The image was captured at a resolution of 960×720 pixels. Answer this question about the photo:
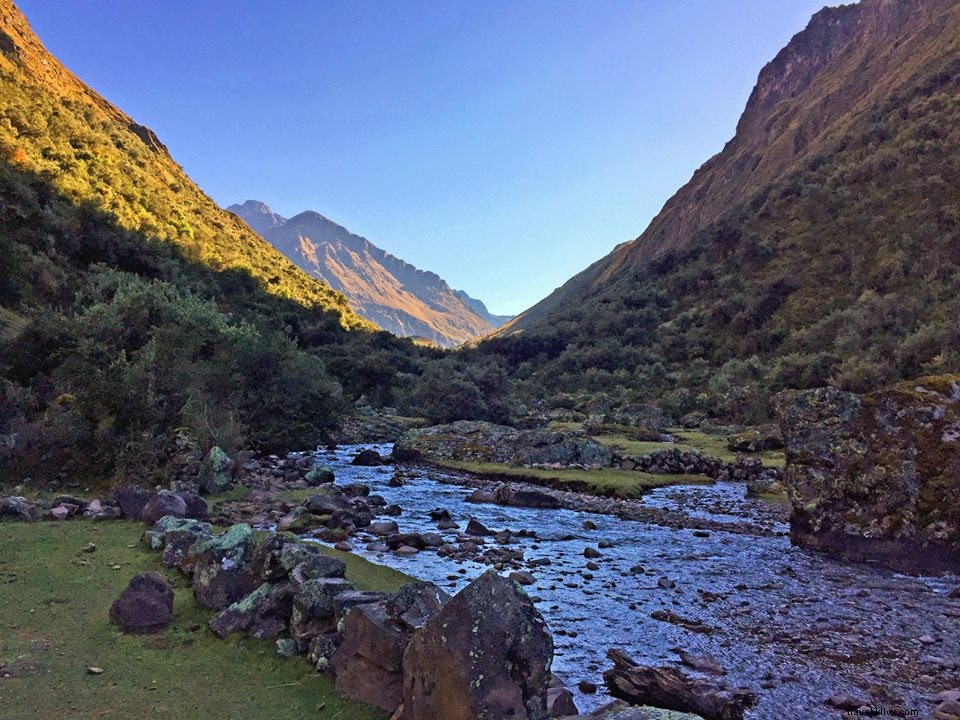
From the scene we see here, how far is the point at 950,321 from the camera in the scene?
39.6 metres

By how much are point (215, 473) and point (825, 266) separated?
69.8 metres

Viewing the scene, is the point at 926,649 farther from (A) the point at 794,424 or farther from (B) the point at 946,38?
(B) the point at 946,38

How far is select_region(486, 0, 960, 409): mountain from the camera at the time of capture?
48719 millimetres

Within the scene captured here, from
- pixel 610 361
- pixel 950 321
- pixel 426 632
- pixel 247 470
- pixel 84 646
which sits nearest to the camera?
pixel 426 632

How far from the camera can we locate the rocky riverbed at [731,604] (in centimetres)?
798

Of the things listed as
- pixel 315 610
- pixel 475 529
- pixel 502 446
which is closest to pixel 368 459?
pixel 502 446

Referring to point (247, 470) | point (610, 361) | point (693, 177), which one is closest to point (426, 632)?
point (247, 470)

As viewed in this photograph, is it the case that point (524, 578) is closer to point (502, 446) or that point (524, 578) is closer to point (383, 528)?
point (383, 528)

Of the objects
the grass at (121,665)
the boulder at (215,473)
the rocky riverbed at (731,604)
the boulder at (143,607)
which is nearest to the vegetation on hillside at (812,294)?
the rocky riverbed at (731,604)

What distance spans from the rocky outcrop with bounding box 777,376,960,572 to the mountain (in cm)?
2618

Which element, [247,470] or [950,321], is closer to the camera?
[247,470]

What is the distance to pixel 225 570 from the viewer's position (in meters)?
9.01

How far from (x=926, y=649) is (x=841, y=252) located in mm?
69273

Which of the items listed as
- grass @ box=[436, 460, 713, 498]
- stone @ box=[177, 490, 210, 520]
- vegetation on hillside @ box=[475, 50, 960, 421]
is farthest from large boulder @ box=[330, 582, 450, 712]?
vegetation on hillside @ box=[475, 50, 960, 421]
